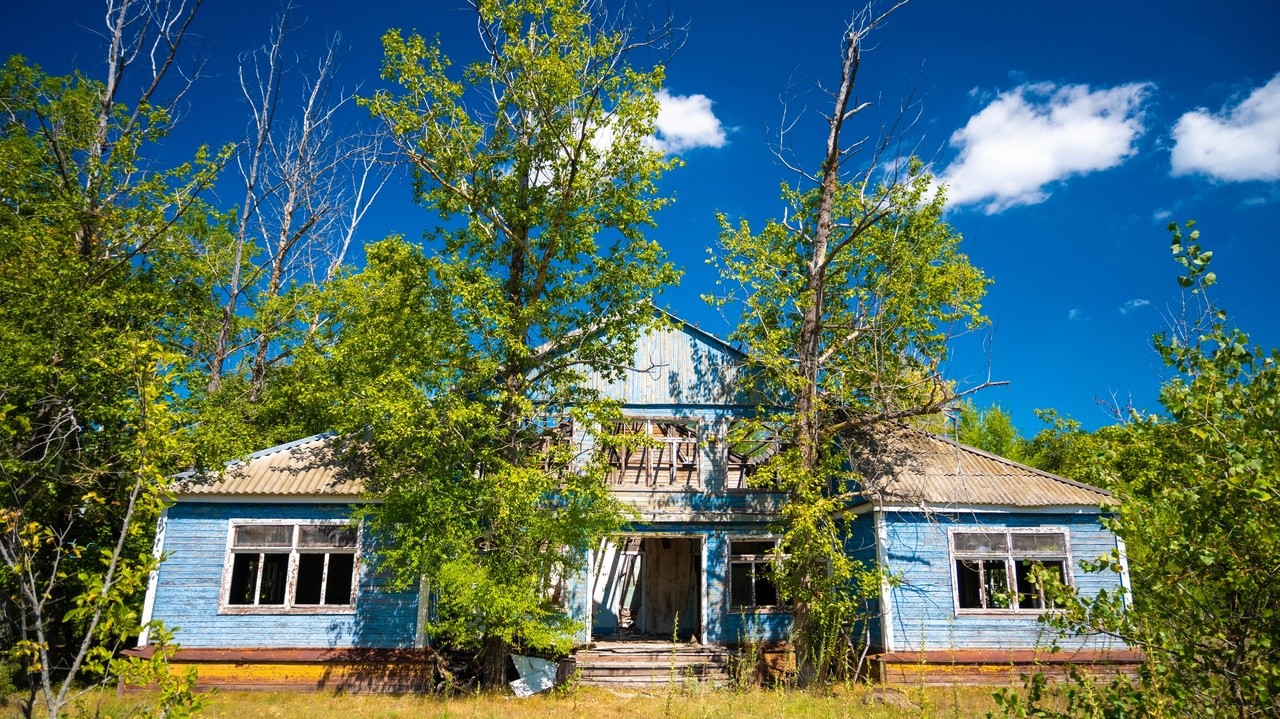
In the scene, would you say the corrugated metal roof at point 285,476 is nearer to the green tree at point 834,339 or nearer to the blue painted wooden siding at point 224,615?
the blue painted wooden siding at point 224,615

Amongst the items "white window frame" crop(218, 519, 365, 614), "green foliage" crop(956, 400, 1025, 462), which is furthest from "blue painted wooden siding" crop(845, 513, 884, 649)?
"green foliage" crop(956, 400, 1025, 462)

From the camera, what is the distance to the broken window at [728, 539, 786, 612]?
1717cm

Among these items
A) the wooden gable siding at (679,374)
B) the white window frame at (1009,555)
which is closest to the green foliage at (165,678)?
the wooden gable siding at (679,374)

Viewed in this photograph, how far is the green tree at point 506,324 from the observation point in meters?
13.2

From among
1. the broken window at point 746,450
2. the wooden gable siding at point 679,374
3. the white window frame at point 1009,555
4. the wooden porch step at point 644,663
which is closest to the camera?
the white window frame at point 1009,555

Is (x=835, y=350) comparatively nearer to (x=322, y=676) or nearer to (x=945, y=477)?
(x=945, y=477)

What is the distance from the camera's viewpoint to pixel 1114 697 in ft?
13.6

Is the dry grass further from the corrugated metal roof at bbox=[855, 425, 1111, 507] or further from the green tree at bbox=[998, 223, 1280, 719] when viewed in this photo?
the green tree at bbox=[998, 223, 1280, 719]

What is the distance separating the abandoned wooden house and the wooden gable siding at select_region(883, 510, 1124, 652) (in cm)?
3

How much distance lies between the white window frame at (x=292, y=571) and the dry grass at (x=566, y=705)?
1.51 metres

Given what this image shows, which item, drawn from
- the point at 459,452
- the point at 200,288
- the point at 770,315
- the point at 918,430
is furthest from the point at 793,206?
the point at 200,288

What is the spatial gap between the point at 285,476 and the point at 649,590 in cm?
1057

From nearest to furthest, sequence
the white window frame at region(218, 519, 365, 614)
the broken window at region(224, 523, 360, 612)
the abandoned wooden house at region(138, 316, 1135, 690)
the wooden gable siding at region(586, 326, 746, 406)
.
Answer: the abandoned wooden house at region(138, 316, 1135, 690) → the white window frame at region(218, 519, 365, 614) → the broken window at region(224, 523, 360, 612) → the wooden gable siding at region(586, 326, 746, 406)

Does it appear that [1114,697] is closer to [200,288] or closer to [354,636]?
[354,636]
